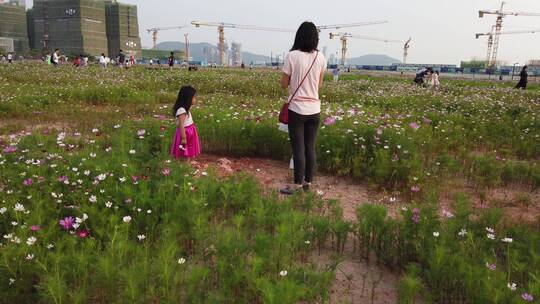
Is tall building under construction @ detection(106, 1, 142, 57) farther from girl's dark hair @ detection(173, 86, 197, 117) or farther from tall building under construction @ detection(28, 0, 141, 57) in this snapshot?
girl's dark hair @ detection(173, 86, 197, 117)

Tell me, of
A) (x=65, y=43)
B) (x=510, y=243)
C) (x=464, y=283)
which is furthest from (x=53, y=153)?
(x=65, y=43)

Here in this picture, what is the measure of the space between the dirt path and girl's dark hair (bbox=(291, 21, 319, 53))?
1.85 m

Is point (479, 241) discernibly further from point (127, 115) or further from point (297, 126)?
point (127, 115)

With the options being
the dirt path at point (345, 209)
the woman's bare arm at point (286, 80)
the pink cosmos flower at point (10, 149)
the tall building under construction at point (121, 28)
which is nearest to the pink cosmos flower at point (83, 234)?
the dirt path at point (345, 209)

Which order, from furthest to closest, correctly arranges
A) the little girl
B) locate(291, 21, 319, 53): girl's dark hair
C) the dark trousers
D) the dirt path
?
the little girl < the dark trousers < locate(291, 21, 319, 53): girl's dark hair < the dirt path

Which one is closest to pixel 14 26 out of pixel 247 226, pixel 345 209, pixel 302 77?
pixel 302 77

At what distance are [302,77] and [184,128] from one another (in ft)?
6.04

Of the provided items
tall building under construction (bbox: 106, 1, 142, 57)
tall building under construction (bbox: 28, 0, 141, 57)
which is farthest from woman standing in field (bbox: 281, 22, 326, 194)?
tall building under construction (bbox: 106, 1, 142, 57)

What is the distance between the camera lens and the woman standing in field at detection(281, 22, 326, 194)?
4.84 meters

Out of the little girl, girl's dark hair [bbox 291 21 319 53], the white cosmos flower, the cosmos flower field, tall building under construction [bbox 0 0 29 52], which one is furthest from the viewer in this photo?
tall building under construction [bbox 0 0 29 52]

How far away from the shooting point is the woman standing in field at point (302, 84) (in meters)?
4.84

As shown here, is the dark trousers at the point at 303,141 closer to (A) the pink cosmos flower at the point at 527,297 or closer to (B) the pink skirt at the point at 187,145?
(B) the pink skirt at the point at 187,145

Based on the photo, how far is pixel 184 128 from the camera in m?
5.57

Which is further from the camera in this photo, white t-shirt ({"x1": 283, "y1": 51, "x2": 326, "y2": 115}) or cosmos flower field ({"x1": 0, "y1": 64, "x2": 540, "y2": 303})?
white t-shirt ({"x1": 283, "y1": 51, "x2": 326, "y2": 115})
